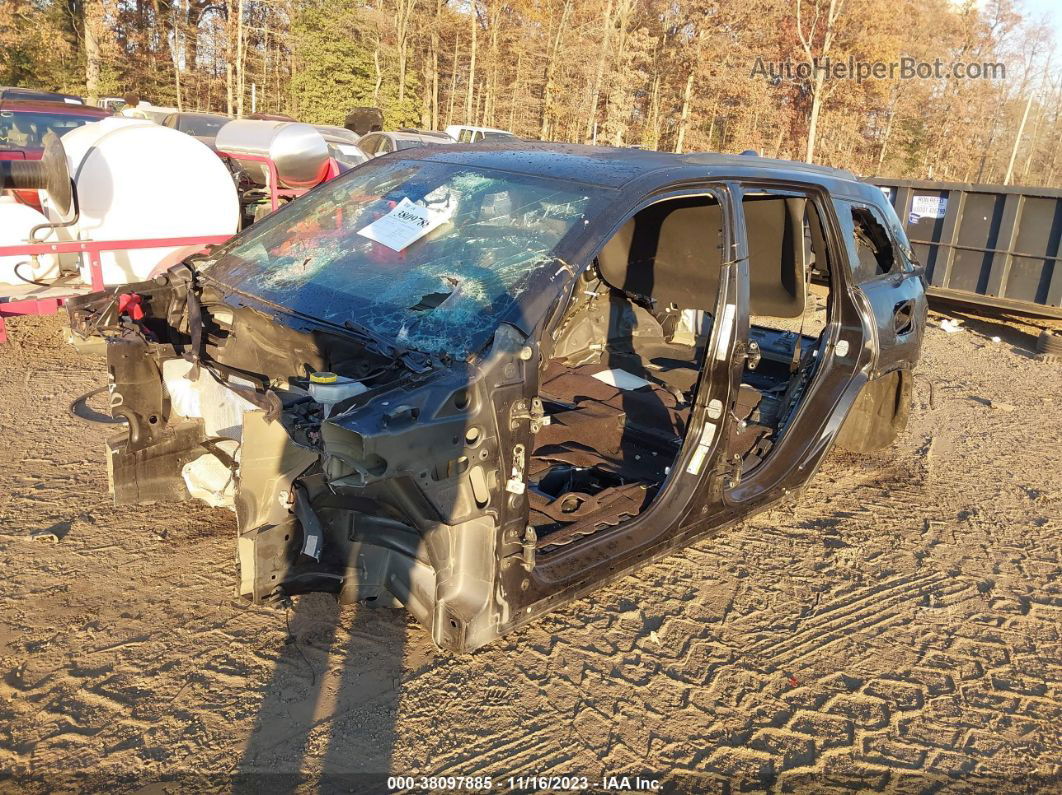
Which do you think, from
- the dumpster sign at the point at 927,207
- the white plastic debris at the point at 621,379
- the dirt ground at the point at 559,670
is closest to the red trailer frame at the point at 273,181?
the white plastic debris at the point at 621,379

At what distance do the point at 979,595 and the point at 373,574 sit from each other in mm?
2862

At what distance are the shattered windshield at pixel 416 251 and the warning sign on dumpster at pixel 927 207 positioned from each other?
29.1 feet

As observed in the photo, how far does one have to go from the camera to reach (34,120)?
30.4 feet

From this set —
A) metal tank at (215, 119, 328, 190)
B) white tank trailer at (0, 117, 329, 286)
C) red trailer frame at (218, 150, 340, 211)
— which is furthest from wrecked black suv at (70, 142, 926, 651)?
metal tank at (215, 119, 328, 190)

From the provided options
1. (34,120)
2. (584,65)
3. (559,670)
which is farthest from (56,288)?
(584,65)

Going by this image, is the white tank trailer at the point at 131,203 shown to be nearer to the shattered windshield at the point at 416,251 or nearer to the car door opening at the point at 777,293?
the shattered windshield at the point at 416,251

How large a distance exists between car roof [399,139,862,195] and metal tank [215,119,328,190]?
5519 mm

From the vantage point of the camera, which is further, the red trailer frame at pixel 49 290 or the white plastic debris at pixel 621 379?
the red trailer frame at pixel 49 290

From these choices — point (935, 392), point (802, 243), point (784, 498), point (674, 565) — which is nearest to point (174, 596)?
point (674, 565)

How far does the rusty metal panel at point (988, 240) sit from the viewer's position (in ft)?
30.3

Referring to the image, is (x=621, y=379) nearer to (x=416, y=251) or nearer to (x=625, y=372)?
(x=625, y=372)

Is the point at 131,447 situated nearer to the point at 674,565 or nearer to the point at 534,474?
the point at 534,474

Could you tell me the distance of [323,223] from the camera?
3543mm

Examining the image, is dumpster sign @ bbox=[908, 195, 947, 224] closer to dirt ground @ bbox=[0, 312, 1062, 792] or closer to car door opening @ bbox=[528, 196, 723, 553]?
car door opening @ bbox=[528, 196, 723, 553]
